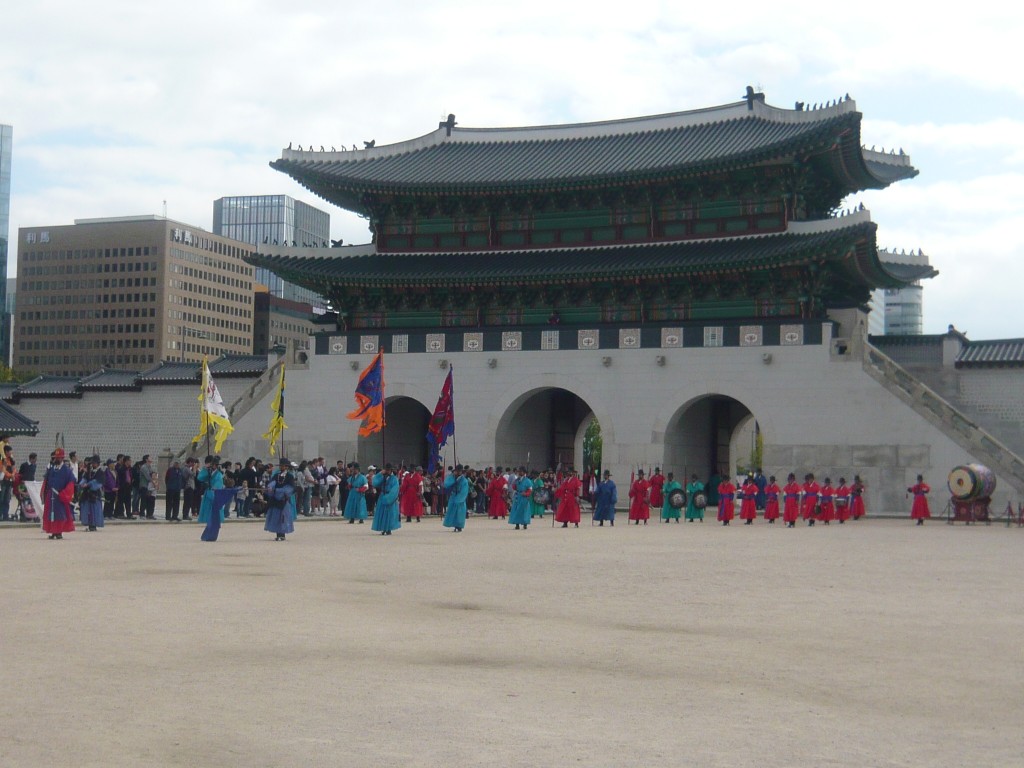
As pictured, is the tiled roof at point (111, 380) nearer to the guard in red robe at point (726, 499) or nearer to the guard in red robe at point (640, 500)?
the guard in red robe at point (640, 500)

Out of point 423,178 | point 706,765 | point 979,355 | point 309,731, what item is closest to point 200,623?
point 309,731

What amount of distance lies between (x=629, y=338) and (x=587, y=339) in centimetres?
142

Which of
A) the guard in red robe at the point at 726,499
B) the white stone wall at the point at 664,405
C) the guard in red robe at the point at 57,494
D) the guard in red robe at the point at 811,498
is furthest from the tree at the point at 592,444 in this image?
the guard in red robe at the point at 57,494

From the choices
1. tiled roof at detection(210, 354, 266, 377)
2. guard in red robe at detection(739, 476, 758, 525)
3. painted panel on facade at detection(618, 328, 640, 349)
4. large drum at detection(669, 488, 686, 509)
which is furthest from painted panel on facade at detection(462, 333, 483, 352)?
guard in red robe at detection(739, 476, 758, 525)

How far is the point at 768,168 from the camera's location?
1515 inches

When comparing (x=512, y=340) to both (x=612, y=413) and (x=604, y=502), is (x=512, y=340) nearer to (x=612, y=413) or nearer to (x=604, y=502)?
(x=612, y=413)

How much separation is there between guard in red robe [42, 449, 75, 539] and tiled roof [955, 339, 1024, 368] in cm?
2591

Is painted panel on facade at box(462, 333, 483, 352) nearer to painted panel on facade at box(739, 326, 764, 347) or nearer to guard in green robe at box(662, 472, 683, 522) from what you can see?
painted panel on facade at box(739, 326, 764, 347)

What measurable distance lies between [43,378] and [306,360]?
37.6 feet

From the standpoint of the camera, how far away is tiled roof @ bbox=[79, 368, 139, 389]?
45.4 metres

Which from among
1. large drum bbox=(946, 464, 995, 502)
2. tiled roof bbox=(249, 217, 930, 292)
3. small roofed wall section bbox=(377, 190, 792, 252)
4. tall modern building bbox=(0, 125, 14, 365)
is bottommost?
large drum bbox=(946, 464, 995, 502)

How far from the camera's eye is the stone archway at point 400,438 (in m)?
42.8

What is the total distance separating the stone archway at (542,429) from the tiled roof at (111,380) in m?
14.3

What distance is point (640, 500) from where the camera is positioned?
32031 millimetres
